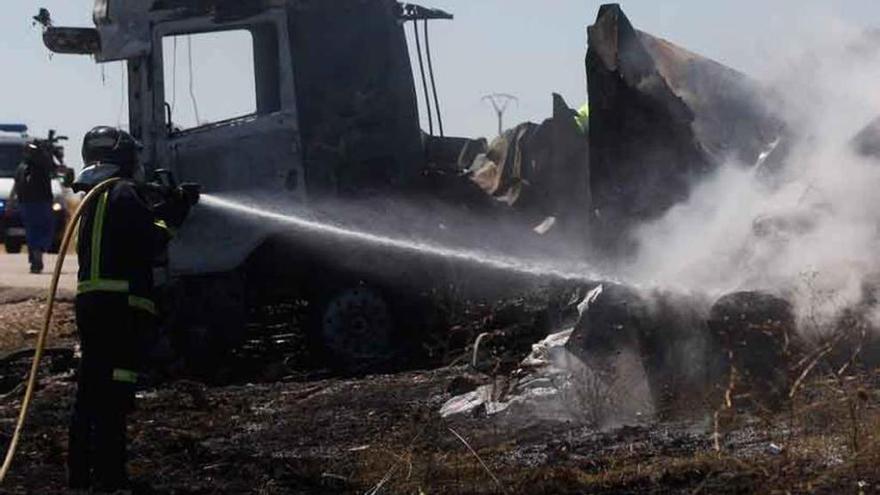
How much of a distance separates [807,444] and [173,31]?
6172 mm

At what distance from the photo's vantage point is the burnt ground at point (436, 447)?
20.6ft

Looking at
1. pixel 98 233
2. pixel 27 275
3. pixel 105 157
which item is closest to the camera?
pixel 98 233

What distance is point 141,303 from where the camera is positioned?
7266 millimetres

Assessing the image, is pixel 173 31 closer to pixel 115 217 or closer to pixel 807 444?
pixel 115 217

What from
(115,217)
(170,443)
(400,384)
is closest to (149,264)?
(115,217)

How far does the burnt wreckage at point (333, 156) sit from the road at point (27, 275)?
15.0 ft

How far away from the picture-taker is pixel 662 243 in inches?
387

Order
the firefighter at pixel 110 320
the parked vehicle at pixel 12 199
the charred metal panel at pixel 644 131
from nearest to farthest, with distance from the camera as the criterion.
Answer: the firefighter at pixel 110 320
the charred metal panel at pixel 644 131
the parked vehicle at pixel 12 199

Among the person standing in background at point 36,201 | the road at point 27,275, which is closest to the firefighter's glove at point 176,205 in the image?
the road at point 27,275

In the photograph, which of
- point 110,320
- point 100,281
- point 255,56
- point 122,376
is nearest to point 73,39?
point 255,56

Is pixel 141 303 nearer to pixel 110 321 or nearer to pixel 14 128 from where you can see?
pixel 110 321

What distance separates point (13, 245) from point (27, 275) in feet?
23.6

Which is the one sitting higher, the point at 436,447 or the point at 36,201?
the point at 36,201

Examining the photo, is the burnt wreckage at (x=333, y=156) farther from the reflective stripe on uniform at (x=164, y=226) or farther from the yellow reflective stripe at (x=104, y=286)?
the yellow reflective stripe at (x=104, y=286)
